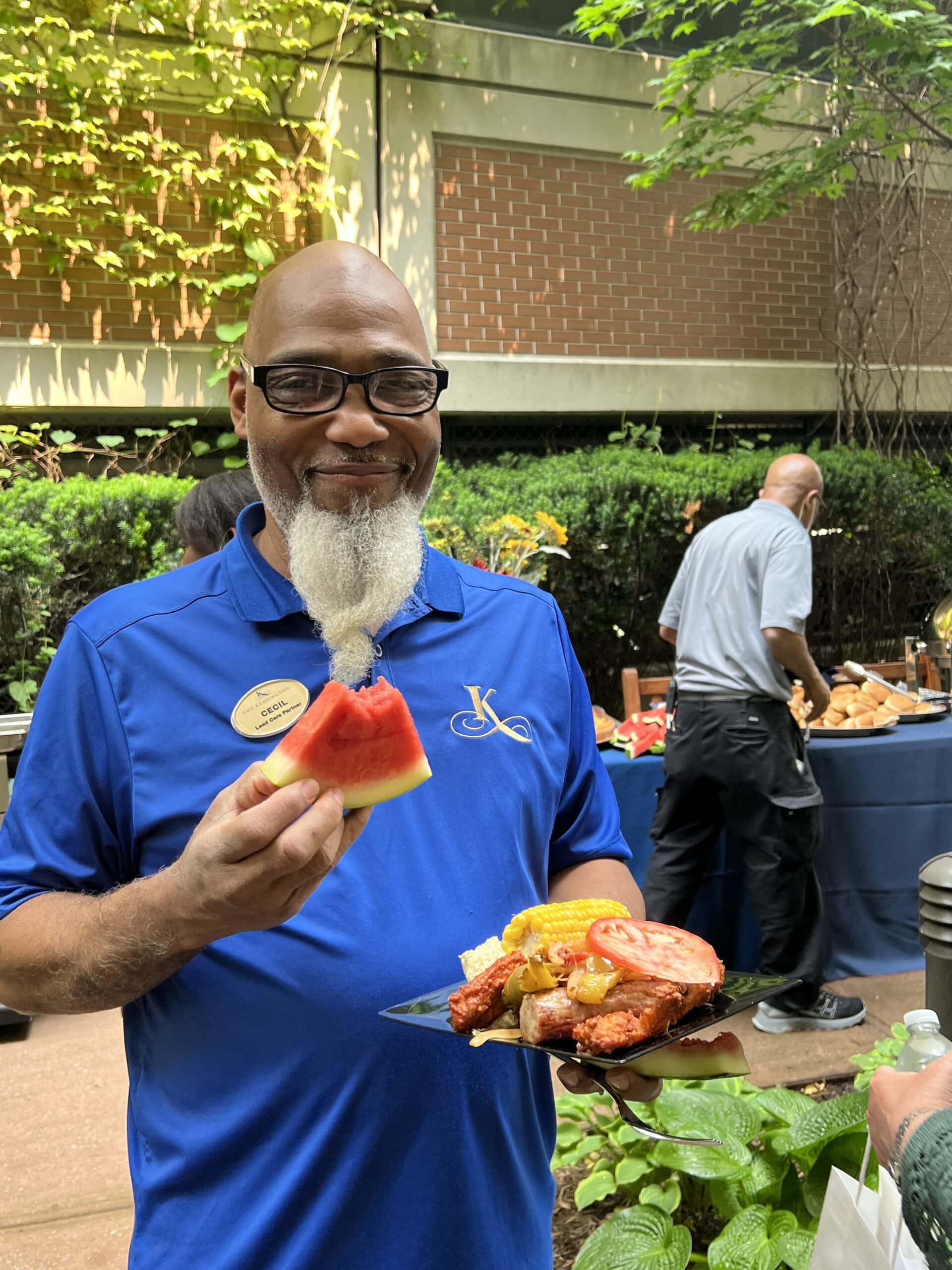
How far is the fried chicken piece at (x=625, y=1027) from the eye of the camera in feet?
4.55

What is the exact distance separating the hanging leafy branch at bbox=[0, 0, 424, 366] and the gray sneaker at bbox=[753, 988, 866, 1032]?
6767mm

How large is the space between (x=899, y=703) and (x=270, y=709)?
5.15 meters

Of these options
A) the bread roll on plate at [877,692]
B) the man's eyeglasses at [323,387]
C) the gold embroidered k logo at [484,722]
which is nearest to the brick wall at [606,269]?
the bread roll on plate at [877,692]

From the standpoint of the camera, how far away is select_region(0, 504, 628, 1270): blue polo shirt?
1526 mm

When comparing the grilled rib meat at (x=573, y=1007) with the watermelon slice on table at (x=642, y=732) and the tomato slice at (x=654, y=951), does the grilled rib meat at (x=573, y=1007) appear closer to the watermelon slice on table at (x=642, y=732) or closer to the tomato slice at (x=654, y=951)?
the tomato slice at (x=654, y=951)

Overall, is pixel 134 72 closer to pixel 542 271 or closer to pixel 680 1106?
pixel 542 271

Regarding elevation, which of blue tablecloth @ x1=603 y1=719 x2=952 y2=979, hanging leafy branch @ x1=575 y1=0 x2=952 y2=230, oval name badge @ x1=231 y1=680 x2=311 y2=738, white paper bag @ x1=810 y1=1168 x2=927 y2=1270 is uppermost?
hanging leafy branch @ x1=575 y1=0 x2=952 y2=230

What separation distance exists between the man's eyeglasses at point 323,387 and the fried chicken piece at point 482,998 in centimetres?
88

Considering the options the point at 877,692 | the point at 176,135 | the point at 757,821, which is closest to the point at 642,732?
the point at 757,821

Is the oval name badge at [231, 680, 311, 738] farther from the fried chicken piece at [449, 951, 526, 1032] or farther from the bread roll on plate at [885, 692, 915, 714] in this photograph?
the bread roll on plate at [885, 692, 915, 714]

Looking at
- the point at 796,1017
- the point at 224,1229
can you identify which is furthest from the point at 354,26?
the point at 224,1229

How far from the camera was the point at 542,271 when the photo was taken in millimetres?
10461

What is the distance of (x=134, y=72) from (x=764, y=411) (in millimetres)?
6738

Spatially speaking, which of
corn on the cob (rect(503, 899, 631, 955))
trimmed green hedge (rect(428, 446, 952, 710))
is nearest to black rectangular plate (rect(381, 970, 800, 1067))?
corn on the cob (rect(503, 899, 631, 955))
